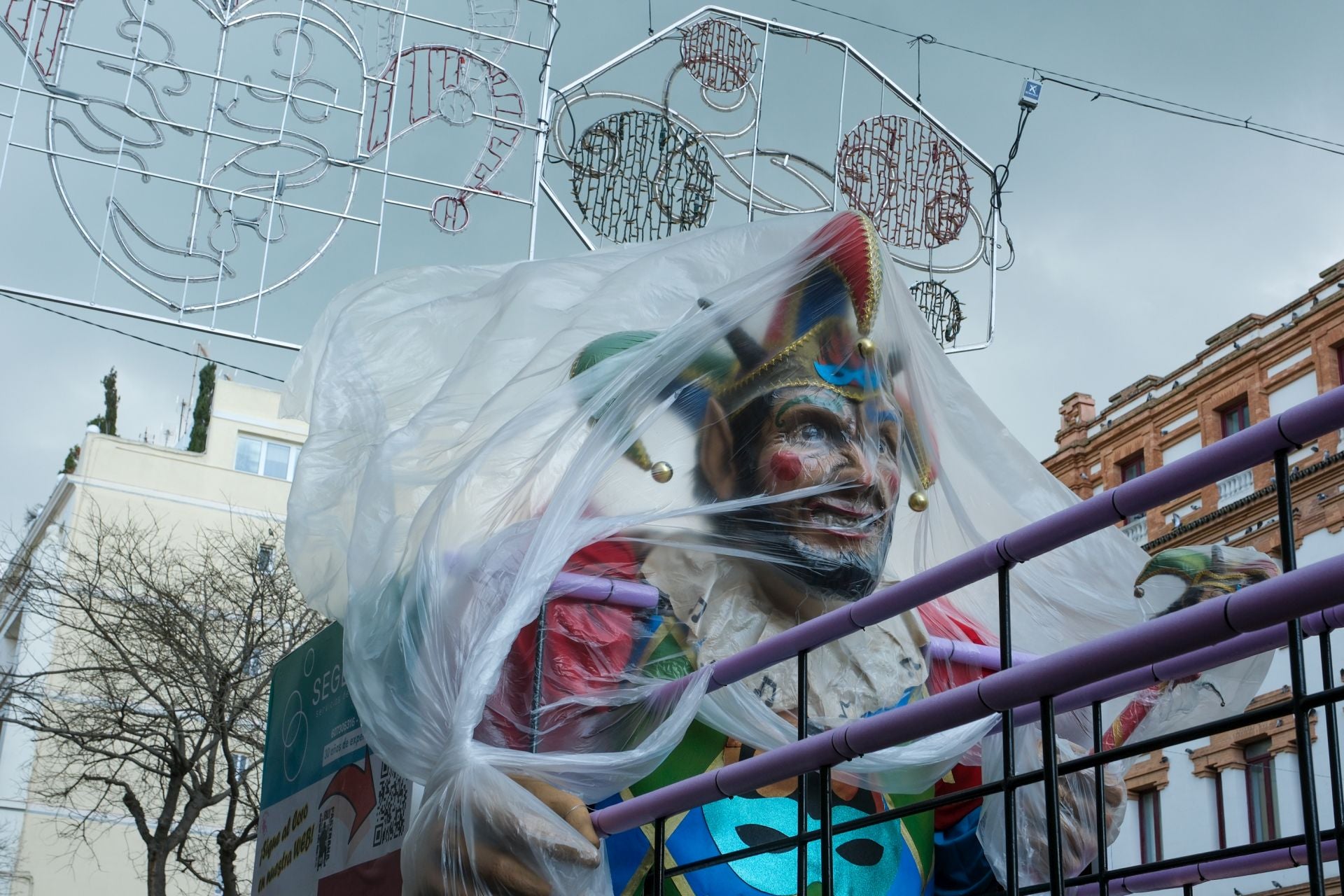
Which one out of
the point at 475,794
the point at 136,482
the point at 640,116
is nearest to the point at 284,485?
the point at 136,482

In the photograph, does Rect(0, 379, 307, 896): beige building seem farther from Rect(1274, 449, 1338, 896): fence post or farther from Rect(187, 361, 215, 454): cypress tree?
Rect(1274, 449, 1338, 896): fence post

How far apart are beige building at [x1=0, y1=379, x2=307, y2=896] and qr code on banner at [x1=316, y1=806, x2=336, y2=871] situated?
17.0 metres

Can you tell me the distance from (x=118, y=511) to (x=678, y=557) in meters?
22.9

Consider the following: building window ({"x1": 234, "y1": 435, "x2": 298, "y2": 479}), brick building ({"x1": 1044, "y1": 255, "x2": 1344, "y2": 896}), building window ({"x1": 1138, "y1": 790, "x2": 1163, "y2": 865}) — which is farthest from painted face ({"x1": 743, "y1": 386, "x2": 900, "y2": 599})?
building window ({"x1": 234, "y1": 435, "x2": 298, "y2": 479})

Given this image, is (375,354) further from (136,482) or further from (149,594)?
(136,482)

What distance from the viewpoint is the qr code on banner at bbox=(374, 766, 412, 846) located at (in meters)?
4.14

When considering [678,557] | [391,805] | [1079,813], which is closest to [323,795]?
[391,805]

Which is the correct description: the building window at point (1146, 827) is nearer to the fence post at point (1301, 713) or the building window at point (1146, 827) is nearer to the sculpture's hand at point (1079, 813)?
the sculpture's hand at point (1079, 813)

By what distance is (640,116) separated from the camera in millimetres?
6910

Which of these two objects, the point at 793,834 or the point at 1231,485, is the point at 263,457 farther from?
the point at 793,834

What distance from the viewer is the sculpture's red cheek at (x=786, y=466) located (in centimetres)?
405

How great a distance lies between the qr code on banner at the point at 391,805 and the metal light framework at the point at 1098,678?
0.97 metres

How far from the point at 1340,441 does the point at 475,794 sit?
1899 cm

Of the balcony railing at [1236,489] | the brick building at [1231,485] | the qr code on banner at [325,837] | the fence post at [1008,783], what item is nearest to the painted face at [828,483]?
the fence post at [1008,783]
